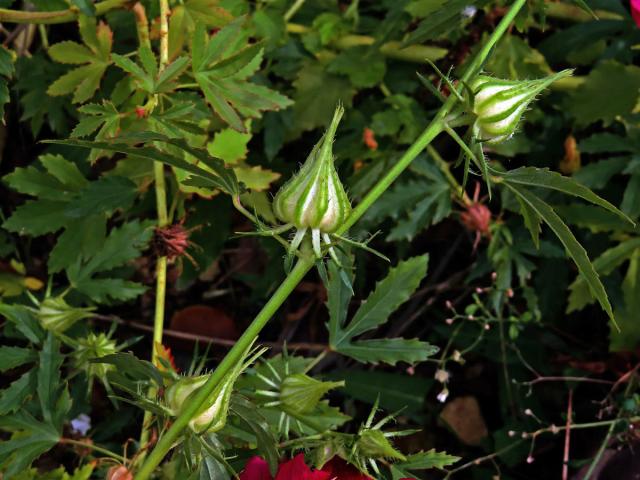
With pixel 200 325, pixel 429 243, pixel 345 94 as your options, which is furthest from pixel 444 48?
pixel 200 325

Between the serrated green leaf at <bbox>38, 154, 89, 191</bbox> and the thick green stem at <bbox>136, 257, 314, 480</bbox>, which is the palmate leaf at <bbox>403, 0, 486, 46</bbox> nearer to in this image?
the thick green stem at <bbox>136, 257, 314, 480</bbox>

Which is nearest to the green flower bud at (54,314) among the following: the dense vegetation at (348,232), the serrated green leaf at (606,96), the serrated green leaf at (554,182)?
the dense vegetation at (348,232)

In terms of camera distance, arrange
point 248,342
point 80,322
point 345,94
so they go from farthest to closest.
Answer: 1. point 345,94
2. point 80,322
3. point 248,342

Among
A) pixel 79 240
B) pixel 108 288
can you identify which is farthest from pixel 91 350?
pixel 79 240

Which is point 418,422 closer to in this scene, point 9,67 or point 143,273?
point 143,273

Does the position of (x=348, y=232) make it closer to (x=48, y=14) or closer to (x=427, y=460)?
(x=427, y=460)

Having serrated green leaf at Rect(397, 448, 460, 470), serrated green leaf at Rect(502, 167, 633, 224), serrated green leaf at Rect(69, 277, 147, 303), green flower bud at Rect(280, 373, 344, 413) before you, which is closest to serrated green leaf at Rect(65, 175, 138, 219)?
serrated green leaf at Rect(69, 277, 147, 303)
